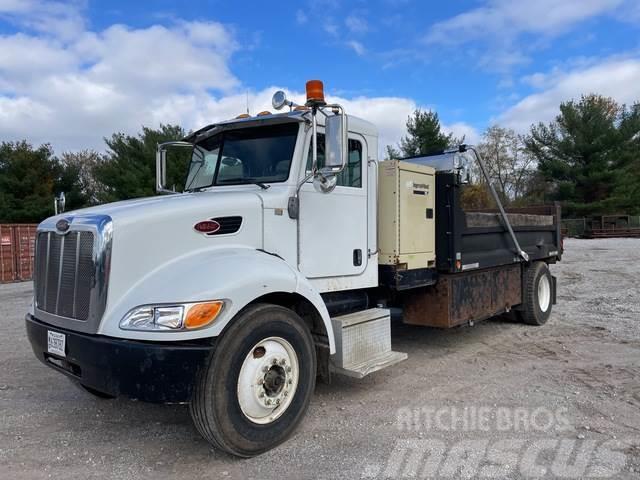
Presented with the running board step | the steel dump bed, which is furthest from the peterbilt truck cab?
the steel dump bed

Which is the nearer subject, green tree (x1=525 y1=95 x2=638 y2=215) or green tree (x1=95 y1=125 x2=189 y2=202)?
green tree (x1=95 y1=125 x2=189 y2=202)

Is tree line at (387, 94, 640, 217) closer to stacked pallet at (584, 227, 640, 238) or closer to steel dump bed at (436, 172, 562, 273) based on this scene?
stacked pallet at (584, 227, 640, 238)

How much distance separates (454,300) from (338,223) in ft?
6.64

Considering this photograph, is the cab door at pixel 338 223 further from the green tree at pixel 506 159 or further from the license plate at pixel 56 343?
the green tree at pixel 506 159

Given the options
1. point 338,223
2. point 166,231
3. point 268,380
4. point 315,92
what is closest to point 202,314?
point 166,231

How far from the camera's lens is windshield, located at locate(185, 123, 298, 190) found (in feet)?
13.8

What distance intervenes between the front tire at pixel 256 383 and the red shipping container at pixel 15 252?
16.0 m

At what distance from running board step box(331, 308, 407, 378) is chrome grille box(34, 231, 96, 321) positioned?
6.53 ft

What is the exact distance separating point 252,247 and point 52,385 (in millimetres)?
2965

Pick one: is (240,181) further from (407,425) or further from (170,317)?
(407,425)

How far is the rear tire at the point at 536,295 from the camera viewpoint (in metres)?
7.62

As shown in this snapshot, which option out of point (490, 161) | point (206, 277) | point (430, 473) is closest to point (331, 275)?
point (206, 277)

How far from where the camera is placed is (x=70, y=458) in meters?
3.53

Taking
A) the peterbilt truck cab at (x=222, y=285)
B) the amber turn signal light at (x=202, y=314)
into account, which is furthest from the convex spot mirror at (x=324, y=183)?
the amber turn signal light at (x=202, y=314)
